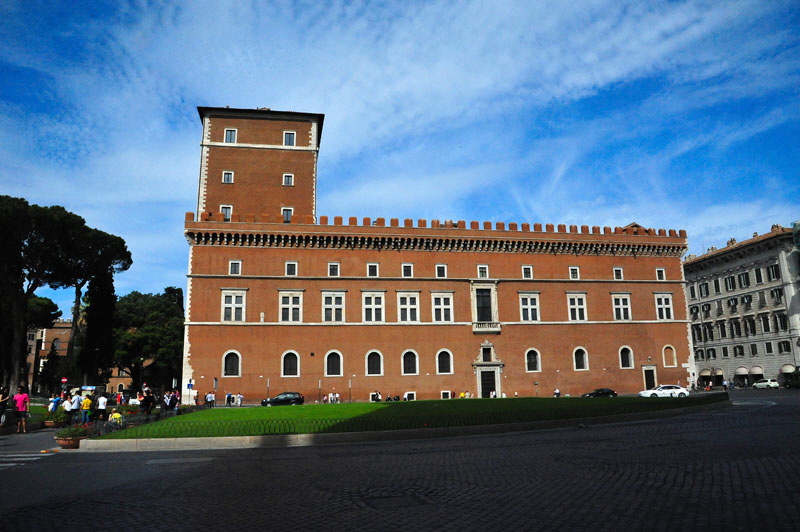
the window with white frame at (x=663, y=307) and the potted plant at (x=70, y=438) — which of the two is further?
the window with white frame at (x=663, y=307)

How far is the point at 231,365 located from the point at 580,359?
2619 centimetres


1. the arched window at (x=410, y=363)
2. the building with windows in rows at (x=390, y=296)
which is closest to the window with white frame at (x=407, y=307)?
the building with windows in rows at (x=390, y=296)

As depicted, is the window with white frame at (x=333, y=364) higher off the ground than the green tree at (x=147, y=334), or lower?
lower

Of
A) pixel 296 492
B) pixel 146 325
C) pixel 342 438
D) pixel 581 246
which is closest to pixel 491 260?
pixel 581 246

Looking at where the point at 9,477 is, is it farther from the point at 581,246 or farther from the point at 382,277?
the point at 581,246

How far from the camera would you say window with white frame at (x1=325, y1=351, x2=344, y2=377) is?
38816 mm

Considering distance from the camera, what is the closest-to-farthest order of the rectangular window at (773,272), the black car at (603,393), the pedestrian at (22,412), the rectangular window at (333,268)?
the pedestrian at (22,412), the black car at (603,393), the rectangular window at (333,268), the rectangular window at (773,272)

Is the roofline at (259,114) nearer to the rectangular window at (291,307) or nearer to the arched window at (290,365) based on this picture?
the rectangular window at (291,307)

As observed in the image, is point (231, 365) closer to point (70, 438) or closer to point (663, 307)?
point (70, 438)

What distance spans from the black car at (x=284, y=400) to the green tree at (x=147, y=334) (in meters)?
28.9

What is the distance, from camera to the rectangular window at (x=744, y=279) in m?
56.7

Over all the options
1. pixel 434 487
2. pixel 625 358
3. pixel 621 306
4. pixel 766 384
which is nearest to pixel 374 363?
pixel 625 358

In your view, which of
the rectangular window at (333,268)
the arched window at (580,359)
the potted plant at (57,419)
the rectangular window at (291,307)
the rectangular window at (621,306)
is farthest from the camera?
the rectangular window at (621,306)

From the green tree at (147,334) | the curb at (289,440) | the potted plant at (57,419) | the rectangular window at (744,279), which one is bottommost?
the curb at (289,440)
